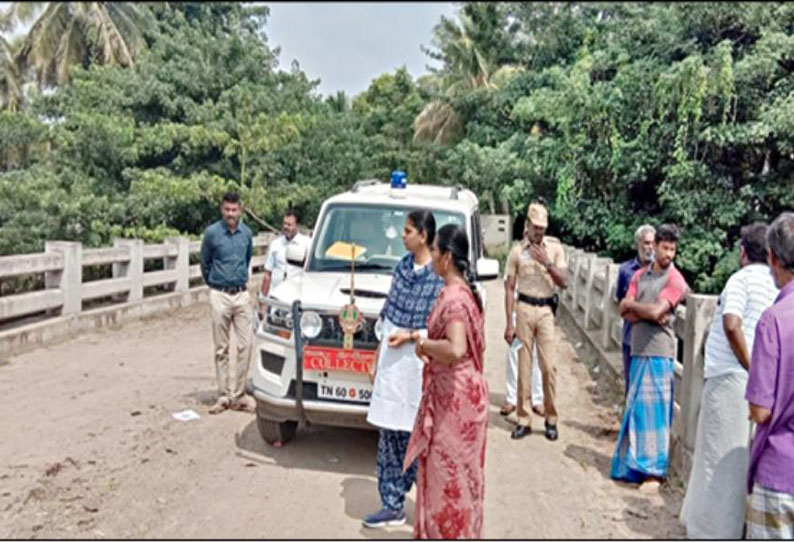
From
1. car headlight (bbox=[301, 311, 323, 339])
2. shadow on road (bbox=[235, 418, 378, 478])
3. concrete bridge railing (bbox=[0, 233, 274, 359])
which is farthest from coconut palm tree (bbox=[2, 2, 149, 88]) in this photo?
car headlight (bbox=[301, 311, 323, 339])

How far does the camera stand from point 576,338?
12.0 meters

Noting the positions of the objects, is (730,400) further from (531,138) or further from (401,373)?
(531,138)

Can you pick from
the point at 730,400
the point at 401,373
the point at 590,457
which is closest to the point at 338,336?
the point at 401,373

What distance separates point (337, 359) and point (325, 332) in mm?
235

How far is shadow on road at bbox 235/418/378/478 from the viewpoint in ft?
18.3

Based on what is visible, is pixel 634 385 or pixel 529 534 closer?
pixel 529 534

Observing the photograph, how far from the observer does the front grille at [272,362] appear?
217 inches

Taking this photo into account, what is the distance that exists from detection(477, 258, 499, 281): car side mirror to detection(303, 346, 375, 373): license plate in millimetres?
1102

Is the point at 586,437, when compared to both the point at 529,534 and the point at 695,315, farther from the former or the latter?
the point at 529,534

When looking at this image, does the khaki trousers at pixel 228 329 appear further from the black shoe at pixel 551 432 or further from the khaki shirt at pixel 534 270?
the black shoe at pixel 551 432

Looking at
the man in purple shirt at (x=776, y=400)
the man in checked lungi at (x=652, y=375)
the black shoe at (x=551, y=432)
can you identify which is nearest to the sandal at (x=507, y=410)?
the black shoe at (x=551, y=432)

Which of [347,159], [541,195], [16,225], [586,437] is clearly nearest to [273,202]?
[347,159]

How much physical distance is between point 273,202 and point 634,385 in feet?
44.2

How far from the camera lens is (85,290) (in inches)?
423
